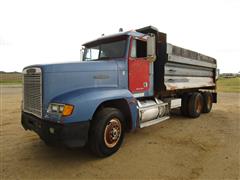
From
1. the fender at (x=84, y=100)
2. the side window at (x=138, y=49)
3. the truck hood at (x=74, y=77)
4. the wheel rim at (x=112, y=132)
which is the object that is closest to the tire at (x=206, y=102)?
the side window at (x=138, y=49)

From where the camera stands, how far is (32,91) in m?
4.03

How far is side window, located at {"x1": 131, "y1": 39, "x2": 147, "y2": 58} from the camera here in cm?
506

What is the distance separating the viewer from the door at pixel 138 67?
5035mm

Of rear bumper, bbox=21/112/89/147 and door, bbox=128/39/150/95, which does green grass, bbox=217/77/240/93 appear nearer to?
door, bbox=128/39/150/95

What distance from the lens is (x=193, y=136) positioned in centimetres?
540

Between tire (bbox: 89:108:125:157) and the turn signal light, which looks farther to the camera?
tire (bbox: 89:108:125:157)

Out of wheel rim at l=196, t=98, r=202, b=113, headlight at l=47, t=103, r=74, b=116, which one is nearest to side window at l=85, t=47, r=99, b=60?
headlight at l=47, t=103, r=74, b=116

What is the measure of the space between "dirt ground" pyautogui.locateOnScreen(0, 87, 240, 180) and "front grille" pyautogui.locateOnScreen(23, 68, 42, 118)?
37.3 inches

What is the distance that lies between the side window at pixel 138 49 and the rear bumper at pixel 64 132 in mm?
2334

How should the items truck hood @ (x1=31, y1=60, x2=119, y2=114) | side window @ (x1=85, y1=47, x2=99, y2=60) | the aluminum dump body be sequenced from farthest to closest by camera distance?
the aluminum dump body, side window @ (x1=85, y1=47, x2=99, y2=60), truck hood @ (x1=31, y1=60, x2=119, y2=114)

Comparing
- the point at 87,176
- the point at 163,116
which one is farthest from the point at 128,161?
the point at 163,116

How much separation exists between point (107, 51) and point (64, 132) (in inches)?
102

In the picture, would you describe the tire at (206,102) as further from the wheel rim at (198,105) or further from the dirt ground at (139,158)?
the dirt ground at (139,158)

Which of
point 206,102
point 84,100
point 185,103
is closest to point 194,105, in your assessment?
point 185,103
